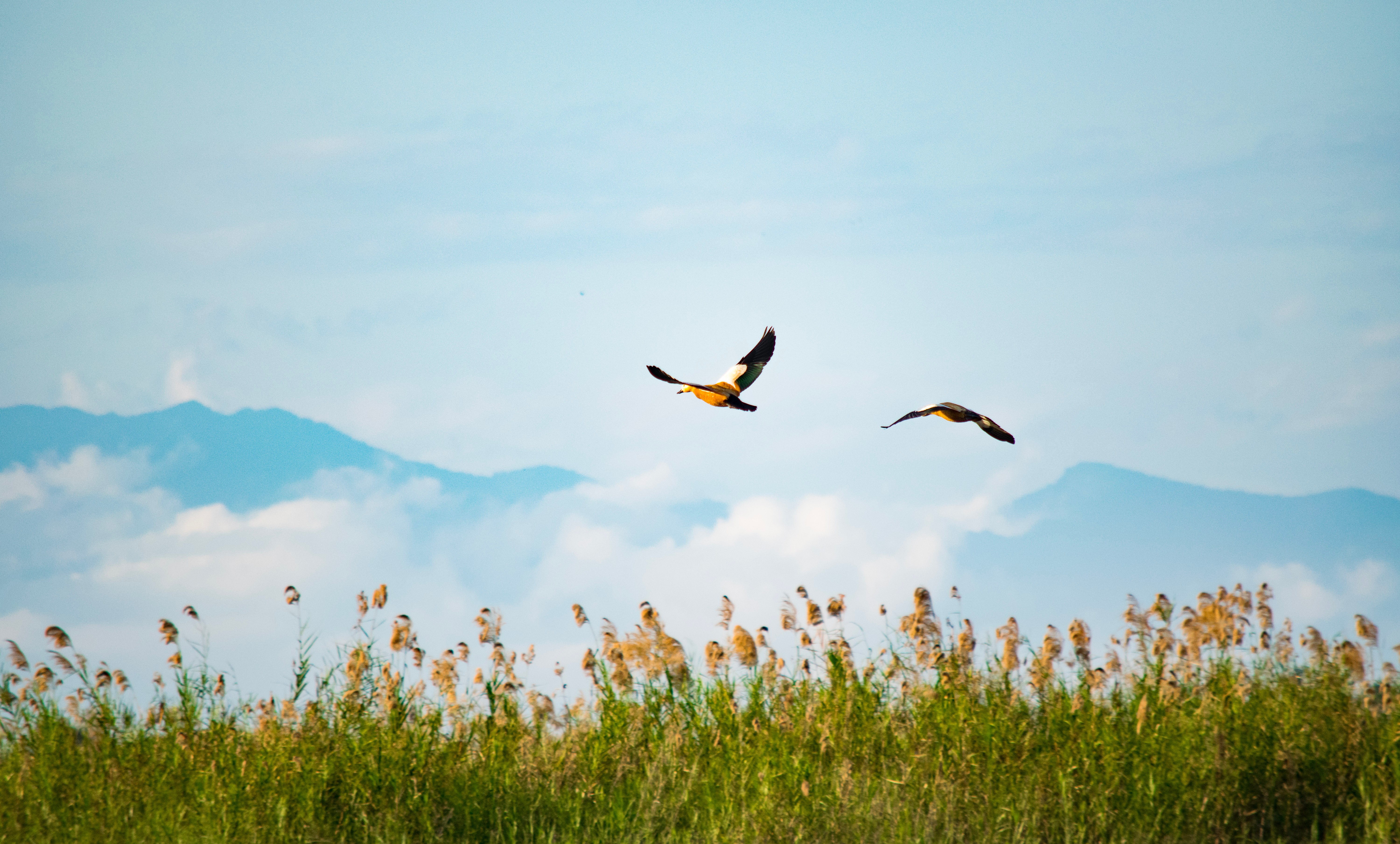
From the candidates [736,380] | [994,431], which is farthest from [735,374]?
[994,431]

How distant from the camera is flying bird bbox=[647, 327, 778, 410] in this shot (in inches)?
142

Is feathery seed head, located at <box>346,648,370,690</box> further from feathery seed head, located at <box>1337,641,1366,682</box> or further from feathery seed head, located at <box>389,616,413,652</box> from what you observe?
feathery seed head, located at <box>1337,641,1366,682</box>

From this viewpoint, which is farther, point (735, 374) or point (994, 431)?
point (735, 374)

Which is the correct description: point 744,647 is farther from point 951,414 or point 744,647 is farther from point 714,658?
point 951,414

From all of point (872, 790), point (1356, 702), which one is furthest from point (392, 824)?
point (1356, 702)

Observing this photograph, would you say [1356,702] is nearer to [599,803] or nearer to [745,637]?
[745,637]

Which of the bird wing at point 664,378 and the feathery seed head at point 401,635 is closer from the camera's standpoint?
the bird wing at point 664,378

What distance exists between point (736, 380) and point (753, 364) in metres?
0.32

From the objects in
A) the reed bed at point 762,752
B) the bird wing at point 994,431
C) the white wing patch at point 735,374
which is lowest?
the reed bed at point 762,752

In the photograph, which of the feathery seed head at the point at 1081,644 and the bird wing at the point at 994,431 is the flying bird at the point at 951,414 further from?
the feathery seed head at the point at 1081,644

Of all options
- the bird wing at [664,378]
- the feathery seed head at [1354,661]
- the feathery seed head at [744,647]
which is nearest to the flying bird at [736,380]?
the bird wing at [664,378]

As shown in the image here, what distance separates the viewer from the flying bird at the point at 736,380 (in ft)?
11.8

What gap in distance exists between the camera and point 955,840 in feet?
17.9

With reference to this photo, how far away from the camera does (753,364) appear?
195 inches
